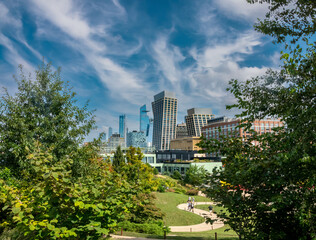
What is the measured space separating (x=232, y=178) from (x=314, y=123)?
2080 mm

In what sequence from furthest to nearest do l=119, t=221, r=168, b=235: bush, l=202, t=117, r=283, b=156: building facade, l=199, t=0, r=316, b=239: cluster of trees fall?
l=119, t=221, r=168, b=235: bush
l=202, t=117, r=283, b=156: building facade
l=199, t=0, r=316, b=239: cluster of trees

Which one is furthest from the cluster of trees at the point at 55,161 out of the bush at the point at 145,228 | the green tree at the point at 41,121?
the bush at the point at 145,228

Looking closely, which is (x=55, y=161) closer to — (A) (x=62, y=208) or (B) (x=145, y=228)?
(A) (x=62, y=208)

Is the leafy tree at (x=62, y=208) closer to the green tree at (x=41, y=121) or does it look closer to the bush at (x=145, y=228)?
the green tree at (x=41, y=121)

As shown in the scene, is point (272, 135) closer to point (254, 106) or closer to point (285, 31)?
point (254, 106)

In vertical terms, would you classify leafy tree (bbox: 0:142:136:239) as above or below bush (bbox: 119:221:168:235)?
above

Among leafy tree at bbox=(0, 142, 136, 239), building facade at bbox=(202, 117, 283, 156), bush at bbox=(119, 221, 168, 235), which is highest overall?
building facade at bbox=(202, 117, 283, 156)

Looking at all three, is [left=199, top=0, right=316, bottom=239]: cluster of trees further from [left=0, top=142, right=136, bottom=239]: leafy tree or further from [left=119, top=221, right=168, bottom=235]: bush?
[left=119, top=221, right=168, bottom=235]: bush

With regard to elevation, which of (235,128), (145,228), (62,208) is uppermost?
(235,128)

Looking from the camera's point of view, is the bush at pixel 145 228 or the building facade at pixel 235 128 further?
the bush at pixel 145 228

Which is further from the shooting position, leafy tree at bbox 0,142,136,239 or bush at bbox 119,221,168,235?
bush at bbox 119,221,168,235

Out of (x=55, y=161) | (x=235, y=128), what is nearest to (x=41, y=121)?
(x=55, y=161)

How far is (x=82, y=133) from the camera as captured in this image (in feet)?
37.9

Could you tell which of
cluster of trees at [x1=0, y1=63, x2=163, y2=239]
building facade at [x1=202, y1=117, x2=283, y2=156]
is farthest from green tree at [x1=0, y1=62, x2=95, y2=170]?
building facade at [x1=202, y1=117, x2=283, y2=156]
